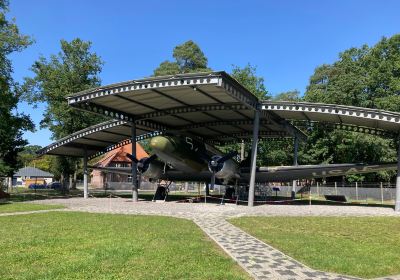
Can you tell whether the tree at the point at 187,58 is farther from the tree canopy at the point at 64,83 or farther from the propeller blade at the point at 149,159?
A: the propeller blade at the point at 149,159

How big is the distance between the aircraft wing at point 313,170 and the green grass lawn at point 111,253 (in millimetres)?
16044

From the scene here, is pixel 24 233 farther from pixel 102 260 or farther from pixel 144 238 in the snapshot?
pixel 102 260

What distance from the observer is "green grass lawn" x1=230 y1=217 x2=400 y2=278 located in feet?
27.8

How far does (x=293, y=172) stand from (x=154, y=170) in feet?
37.8

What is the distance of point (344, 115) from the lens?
2459 centimetres

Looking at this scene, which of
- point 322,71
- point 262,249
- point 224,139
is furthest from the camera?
point 322,71

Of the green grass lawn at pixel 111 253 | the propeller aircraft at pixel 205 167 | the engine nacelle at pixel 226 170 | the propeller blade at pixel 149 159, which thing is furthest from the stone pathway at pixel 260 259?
the propeller blade at pixel 149 159

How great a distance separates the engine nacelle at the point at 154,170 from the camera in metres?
31.4

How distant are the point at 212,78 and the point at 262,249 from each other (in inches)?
528

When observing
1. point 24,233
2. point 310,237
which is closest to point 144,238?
point 24,233

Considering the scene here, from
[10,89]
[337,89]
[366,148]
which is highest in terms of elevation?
[337,89]

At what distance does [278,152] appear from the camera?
6012 cm

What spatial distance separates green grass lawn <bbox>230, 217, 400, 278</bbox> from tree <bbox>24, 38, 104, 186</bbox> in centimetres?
3752

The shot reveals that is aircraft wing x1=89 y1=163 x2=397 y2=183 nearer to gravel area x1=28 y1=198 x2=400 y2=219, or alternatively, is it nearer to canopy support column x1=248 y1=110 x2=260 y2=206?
gravel area x1=28 y1=198 x2=400 y2=219
